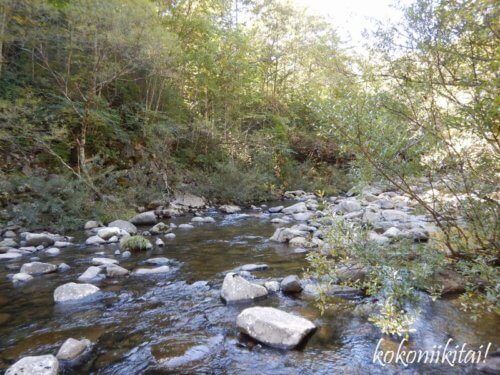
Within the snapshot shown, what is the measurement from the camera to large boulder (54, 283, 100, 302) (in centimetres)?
415

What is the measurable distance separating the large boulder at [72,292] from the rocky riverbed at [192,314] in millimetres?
11

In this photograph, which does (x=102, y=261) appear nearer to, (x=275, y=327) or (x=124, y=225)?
(x=124, y=225)

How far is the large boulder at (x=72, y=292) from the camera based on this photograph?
415 centimetres

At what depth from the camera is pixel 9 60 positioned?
1104cm

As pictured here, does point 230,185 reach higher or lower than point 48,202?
higher

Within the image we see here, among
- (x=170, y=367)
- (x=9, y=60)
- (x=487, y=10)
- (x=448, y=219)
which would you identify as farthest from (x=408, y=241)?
(x=9, y=60)

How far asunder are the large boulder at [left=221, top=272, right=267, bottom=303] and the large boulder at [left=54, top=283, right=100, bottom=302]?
1.60 m

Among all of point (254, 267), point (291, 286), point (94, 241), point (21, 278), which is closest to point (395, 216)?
point (254, 267)

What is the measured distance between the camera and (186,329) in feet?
11.1

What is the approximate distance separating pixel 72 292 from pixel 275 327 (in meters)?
2.55

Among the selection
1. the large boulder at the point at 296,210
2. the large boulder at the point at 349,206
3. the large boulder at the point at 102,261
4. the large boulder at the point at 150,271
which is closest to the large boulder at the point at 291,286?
the large boulder at the point at 150,271

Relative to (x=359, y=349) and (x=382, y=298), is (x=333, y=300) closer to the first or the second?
(x=382, y=298)

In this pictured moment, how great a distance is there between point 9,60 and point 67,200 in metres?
5.72

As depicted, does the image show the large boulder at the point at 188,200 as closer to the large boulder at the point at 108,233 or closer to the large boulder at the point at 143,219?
the large boulder at the point at 143,219
